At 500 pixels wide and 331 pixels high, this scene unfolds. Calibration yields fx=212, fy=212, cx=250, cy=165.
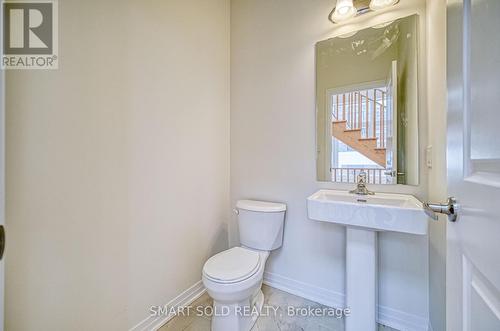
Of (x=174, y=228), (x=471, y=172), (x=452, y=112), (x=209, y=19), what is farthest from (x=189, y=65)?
(x=471, y=172)

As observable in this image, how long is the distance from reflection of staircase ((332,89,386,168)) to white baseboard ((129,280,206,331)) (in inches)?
63.1

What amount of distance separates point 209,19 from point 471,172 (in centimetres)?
200

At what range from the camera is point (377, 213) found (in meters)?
1.09

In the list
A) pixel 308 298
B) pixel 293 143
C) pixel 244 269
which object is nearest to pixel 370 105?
pixel 293 143

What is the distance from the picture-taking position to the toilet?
120 cm

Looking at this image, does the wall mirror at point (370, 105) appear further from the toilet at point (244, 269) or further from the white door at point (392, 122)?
the toilet at point (244, 269)

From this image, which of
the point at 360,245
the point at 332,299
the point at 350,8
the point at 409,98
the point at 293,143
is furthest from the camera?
the point at 293,143

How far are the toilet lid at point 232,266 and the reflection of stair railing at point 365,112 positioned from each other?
45.2 inches

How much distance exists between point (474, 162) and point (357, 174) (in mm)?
1063

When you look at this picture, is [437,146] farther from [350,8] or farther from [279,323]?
[279,323]

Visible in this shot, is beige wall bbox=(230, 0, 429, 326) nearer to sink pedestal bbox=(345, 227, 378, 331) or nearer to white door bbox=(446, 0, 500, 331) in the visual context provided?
sink pedestal bbox=(345, 227, 378, 331)

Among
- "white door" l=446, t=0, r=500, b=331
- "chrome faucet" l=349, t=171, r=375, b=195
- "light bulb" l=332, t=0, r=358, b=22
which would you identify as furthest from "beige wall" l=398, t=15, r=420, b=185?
"white door" l=446, t=0, r=500, b=331

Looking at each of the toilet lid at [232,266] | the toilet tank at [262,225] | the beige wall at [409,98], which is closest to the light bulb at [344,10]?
the beige wall at [409,98]

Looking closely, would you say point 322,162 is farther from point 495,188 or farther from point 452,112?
point 495,188
